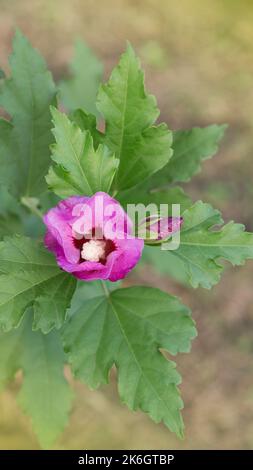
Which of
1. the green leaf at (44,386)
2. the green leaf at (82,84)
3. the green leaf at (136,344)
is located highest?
the green leaf at (82,84)

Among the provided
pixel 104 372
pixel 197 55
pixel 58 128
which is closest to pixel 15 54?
pixel 58 128

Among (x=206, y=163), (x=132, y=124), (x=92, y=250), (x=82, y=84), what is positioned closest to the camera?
(x=92, y=250)

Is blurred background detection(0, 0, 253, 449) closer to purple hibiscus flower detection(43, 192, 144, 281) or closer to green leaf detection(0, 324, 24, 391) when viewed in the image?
green leaf detection(0, 324, 24, 391)

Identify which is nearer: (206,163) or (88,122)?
(88,122)

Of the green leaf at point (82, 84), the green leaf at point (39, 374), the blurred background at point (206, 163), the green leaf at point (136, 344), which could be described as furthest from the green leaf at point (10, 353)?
the blurred background at point (206, 163)

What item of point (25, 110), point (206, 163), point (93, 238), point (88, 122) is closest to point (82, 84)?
point (25, 110)

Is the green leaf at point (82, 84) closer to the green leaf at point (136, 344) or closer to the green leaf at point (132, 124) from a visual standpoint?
the green leaf at point (132, 124)

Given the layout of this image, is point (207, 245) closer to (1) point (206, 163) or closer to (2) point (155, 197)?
(2) point (155, 197)
